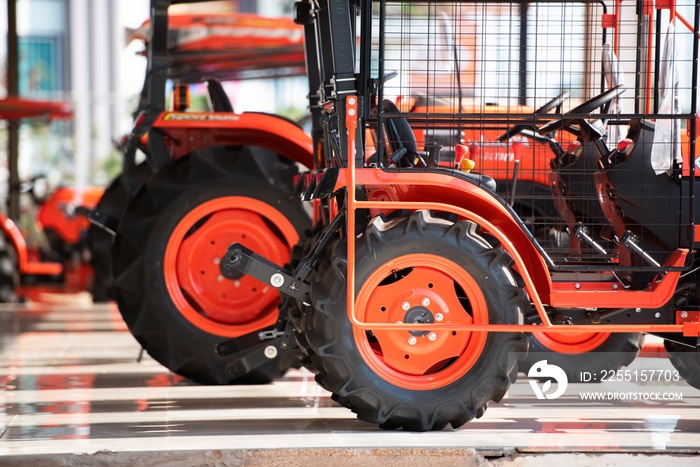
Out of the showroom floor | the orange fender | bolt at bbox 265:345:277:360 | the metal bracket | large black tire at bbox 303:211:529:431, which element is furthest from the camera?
the orange fender

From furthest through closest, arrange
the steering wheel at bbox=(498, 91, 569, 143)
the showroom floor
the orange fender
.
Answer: the orange fender, the steering wheel at bbox=(498, 91, 569, 143), the showroom floor

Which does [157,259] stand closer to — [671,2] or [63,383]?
[63,383]

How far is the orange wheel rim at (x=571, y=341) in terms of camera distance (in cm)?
508

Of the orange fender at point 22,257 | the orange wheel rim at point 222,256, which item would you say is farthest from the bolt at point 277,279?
the orange fender at point 22,257

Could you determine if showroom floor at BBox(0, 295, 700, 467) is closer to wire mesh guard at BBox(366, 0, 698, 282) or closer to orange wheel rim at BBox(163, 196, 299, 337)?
orange wheel rim at BBox(163, 196, 299, 337)

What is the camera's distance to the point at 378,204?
3416 millimetres

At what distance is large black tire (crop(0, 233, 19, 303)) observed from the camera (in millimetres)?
9312

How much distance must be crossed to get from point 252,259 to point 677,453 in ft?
6.20

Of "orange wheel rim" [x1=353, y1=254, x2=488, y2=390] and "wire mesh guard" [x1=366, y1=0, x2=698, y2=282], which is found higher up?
"wire mesh guard" [x1=366, y1=0, x2=698, y2=282]

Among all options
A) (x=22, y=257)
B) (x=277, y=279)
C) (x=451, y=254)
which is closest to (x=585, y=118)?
(x=451, y=254)

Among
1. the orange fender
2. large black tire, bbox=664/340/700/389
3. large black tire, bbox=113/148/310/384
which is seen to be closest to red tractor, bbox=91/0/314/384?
large black tire, bbox=113/148/310/384

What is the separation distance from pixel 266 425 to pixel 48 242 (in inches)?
290

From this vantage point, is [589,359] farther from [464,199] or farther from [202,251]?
[202,251]

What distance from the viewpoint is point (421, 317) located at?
3.51 meters
